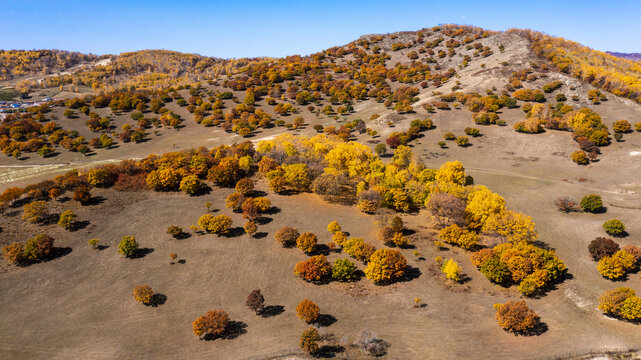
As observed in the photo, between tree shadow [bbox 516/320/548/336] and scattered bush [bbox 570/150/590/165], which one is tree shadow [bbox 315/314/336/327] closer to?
tree shadow [bbox 516/320/548/336]

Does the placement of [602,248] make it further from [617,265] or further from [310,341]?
[310,341]

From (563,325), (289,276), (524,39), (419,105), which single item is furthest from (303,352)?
(524,39)

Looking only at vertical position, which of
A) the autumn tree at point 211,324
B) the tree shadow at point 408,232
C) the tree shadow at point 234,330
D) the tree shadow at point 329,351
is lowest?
the tree shadow at point 329,351

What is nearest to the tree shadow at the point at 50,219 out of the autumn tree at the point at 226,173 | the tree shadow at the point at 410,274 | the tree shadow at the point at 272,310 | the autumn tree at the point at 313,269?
the autumn tree at the point at 226,173

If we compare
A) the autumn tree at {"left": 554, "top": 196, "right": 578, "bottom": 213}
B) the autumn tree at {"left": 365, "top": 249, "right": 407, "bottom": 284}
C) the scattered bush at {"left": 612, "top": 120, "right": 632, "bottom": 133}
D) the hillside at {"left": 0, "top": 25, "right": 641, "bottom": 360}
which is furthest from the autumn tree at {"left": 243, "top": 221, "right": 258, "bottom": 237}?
the scattered bush at {"left": 612, "top": 120, "right": 632, "bottom": 133}

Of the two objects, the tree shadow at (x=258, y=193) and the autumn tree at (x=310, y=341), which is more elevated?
the tree shadow at (x=258, y=193)

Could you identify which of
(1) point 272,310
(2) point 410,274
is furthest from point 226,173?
(2) point 410,274

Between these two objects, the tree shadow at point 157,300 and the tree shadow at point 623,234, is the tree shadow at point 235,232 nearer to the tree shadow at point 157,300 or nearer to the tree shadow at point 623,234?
the tree shadow at point 157,300
